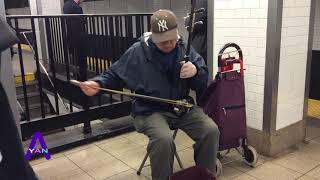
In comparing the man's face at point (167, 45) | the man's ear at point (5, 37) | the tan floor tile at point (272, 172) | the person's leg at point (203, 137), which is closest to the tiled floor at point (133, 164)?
the tan floor tile at point (272, 172)

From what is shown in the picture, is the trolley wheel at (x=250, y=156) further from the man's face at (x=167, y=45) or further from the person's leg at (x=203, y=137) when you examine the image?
the man's face at (x=167, y=45)

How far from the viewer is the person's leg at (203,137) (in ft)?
7.29

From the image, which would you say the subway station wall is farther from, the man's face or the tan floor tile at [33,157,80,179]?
the tan floor tile at [33,157,80,179]

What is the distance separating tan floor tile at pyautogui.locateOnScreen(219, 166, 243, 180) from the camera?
266 cm

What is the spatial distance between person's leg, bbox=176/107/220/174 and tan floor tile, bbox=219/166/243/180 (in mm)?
421

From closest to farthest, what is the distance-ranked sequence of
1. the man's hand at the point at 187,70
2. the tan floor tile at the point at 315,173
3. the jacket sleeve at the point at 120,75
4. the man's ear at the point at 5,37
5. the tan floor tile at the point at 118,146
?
the man's ear at the point at 5,37 < the man's hand at the point at 187,70 < the jacket sleeve at the point at 120,75 < the tan floor tile at the point at 315,173 < the tan floor tile at the point at 118,146

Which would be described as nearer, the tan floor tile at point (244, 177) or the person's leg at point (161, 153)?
the person's leg at point (161, 153)

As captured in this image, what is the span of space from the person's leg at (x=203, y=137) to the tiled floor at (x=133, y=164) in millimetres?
487

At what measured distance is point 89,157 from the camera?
310 cm

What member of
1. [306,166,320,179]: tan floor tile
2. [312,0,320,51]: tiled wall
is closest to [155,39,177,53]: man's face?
[306,166,320,179]: tan floor tile

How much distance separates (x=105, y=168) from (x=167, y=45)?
1251mm

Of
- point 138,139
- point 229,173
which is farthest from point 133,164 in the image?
point 229,173

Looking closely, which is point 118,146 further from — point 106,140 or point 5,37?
point 5,37

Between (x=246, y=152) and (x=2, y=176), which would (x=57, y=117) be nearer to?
(x=246, y=152)
